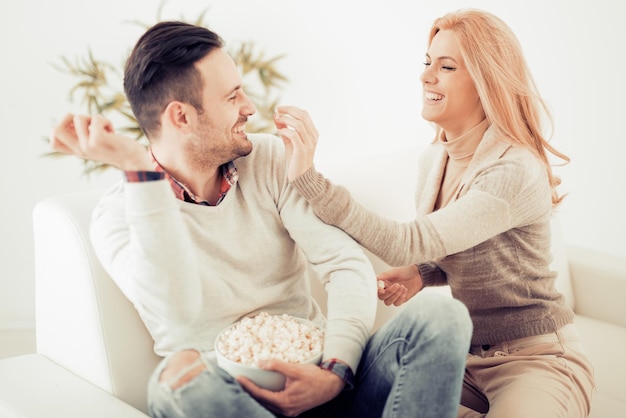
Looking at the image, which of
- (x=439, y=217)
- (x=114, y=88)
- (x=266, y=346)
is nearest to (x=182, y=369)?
(x=266, y=346)

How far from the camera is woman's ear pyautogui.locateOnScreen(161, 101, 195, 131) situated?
139 cm

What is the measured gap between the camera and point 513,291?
159 centimetres

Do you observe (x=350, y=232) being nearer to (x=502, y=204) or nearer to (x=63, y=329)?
(x=502, y=204)

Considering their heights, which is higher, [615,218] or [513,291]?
[513,291]

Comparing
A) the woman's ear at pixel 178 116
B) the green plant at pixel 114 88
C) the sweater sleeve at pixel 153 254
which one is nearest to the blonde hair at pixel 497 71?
the woman's ear at pixel 178 116

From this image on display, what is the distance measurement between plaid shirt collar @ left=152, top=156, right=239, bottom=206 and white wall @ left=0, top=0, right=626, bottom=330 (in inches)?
56.9

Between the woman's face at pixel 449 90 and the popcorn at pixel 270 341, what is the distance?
2.17 ft

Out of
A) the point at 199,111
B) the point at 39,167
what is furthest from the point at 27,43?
the point at 199,111

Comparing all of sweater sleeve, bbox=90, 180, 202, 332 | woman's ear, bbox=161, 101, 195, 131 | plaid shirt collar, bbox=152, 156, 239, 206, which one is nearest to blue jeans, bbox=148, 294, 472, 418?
sweater sleeve, bbox=90, 180, 202, 332

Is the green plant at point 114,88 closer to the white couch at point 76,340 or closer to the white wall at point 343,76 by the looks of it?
the white wall at point 343,76

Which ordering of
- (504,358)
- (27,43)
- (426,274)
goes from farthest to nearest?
(27,43) < (426,274) < (504,358)

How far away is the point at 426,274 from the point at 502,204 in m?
0.37

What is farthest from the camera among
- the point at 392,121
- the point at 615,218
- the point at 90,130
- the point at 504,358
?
the point at 392,121

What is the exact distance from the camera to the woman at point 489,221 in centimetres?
144
